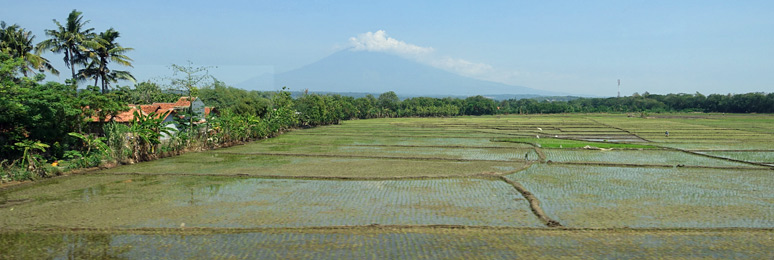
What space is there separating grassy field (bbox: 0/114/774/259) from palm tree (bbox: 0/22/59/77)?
6708 mm

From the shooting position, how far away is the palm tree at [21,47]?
17.8m

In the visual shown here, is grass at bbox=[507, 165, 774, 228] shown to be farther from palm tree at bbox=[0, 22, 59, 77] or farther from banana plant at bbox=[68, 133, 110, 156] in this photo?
palm tree at bbox=[0, 22, 59, 77]

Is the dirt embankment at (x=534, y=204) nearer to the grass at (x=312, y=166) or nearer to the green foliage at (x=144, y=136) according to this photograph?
the grass at (x=312, y=166)

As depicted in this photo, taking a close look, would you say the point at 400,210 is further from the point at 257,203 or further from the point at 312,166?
the point at 312,166

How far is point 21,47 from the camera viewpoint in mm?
18938

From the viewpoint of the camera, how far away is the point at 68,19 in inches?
821

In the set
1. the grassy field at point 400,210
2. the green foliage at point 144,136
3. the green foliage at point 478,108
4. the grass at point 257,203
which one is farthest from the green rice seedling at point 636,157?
the green foliage at point 478,108

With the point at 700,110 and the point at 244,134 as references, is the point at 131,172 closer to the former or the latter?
the point at 244,134

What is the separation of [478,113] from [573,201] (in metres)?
69.7

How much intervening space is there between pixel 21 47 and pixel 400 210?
18.3 metres

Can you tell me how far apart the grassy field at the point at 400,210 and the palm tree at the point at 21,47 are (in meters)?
6.71

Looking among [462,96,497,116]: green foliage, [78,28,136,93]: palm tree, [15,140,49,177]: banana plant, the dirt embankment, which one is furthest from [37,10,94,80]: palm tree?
[462,96,497,116]: green foliage

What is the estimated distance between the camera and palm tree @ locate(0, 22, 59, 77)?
17781 mm

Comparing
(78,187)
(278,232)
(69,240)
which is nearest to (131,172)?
(78,187)
